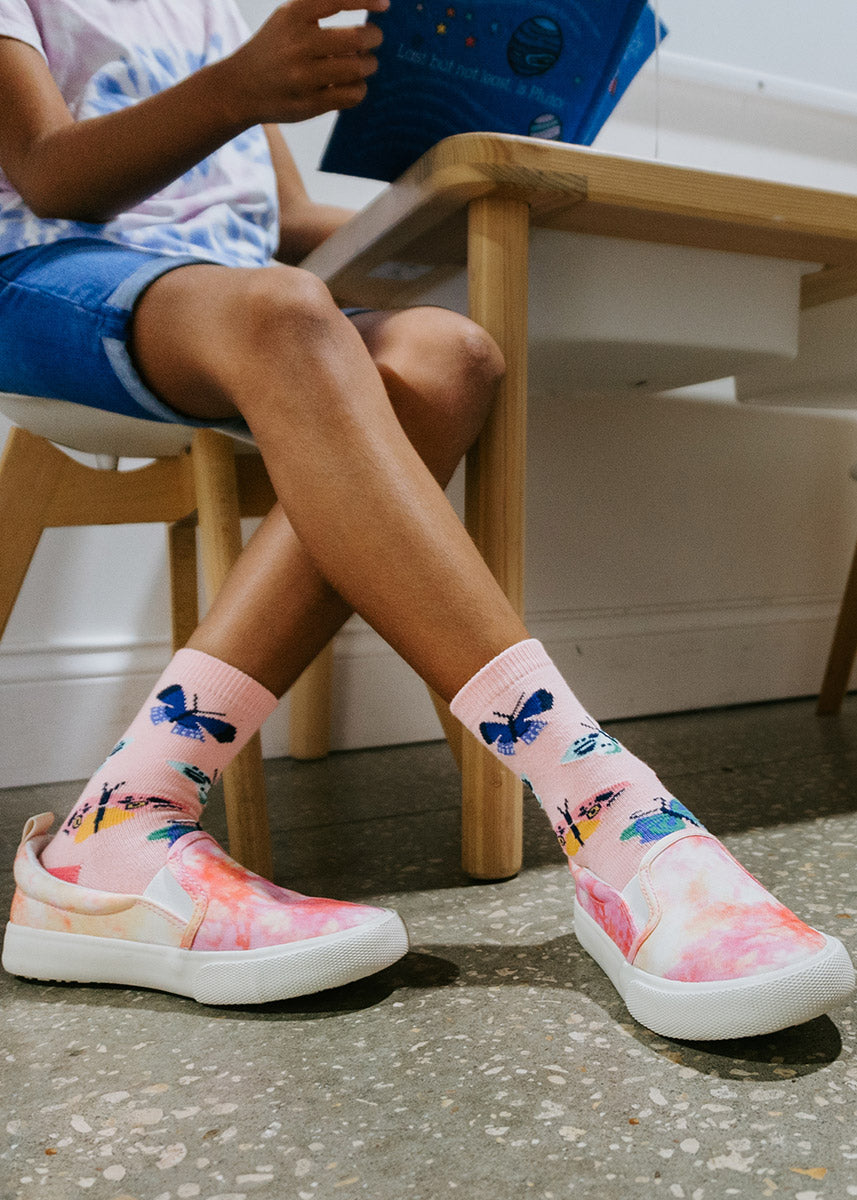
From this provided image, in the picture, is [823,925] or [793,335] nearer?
[823,925]

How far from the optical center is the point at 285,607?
1.92 ft

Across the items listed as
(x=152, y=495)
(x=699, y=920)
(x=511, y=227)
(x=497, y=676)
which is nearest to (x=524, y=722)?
(x=497, y=676)

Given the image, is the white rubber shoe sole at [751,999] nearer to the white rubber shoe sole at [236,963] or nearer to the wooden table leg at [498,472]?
the white rubber shoe sole at [236,963]

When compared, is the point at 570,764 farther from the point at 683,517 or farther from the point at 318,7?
the point at 683,517

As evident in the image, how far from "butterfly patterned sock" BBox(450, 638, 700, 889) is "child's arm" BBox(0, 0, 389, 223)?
0.36 metres

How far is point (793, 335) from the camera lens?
33.1 inches

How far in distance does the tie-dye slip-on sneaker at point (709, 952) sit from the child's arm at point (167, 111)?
18.8 inches

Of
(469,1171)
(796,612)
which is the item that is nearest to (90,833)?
(469,1171)

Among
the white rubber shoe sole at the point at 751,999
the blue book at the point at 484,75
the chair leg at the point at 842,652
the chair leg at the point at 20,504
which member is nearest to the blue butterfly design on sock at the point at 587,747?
the white rubber shoe sole at the point at 751,999

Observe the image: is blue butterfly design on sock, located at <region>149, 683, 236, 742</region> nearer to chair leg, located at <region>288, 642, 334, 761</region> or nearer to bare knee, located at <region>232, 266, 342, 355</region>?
bare knee, located at <region>232, 266, 342, 355</region>

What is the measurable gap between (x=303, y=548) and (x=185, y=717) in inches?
4.9

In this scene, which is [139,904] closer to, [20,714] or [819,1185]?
[819,1185]

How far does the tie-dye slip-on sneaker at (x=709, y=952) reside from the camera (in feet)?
1.40

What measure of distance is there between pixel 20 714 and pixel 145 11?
697 mm
